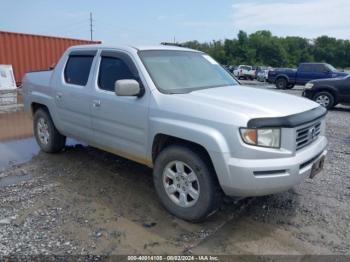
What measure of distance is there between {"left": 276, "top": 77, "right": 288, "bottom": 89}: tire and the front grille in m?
20.3

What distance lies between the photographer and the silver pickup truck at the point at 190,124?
3.25 m

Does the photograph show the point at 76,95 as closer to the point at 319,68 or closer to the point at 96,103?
the point at 96,103

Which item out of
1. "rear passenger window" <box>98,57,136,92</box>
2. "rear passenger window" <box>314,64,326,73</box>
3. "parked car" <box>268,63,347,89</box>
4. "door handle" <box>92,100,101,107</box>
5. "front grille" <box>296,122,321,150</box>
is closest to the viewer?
"front grille" <box>296,122,321,150</box>

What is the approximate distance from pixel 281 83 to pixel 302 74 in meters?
1.53

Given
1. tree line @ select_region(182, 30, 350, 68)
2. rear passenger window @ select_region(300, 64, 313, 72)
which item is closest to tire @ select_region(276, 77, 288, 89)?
rear passenger window @ select_region(300, 64, 313, 72)

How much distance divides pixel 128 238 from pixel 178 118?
1.26 meters

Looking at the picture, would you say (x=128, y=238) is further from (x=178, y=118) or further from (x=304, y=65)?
(x=304, y=65)

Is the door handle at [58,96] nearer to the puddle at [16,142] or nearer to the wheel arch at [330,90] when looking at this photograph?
the puddle at [16,142]

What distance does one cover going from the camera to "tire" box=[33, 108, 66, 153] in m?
5.95

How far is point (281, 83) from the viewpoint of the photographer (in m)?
23.4

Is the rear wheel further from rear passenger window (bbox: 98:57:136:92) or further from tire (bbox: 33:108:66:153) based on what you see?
rear passenger window (bbox: 98:57:136:92)

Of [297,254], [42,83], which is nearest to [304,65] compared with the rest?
[42,83]

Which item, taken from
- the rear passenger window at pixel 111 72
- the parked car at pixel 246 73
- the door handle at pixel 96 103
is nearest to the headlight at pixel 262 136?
the rear passenger window at pixel 111 72

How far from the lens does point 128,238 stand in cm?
344
